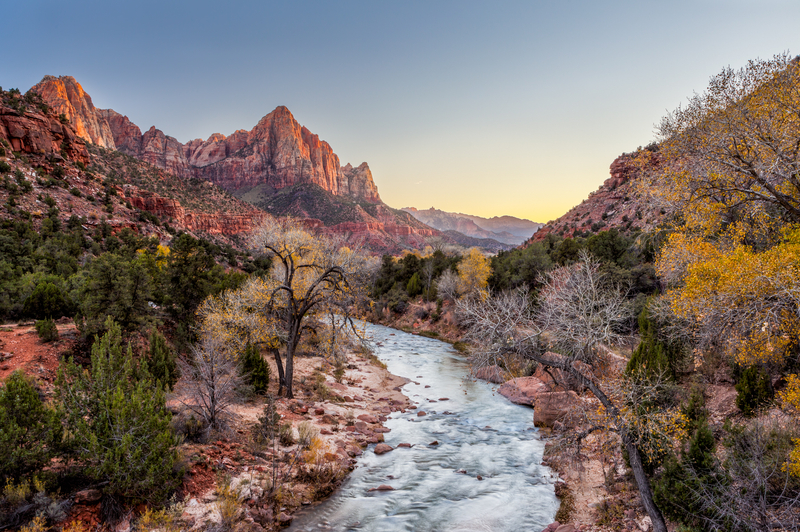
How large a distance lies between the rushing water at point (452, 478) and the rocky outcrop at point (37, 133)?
1842 inches

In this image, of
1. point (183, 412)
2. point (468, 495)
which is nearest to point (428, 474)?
point (468, 495)

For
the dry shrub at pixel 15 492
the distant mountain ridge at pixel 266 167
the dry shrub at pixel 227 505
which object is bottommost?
the dry shrub at pixel 227 505

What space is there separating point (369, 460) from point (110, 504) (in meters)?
6.71

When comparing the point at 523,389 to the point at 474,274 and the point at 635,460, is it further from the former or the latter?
the point at 474,274

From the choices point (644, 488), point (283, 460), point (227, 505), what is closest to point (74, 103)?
point (283, 460)

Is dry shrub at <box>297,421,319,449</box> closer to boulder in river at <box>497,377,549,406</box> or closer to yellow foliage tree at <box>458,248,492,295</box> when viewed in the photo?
boulder in river at <box>497,377,549,406</box>

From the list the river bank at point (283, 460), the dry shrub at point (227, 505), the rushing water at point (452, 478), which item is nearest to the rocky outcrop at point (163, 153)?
the river bank at point (283, 460)

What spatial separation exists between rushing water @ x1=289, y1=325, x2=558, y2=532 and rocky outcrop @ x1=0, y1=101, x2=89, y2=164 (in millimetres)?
46789

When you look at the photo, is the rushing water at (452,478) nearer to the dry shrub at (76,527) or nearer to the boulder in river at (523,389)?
the boulder in river at (523,389)

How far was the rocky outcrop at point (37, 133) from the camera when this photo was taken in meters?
35.0

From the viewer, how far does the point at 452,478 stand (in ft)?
34.3

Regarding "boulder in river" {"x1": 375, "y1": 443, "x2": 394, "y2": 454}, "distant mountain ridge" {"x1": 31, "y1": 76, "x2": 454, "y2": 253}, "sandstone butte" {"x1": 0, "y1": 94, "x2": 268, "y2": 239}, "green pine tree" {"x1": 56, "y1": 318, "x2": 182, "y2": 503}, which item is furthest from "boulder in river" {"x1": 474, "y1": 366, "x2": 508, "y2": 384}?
"distant mountain ridge" {"x1": 31, "y1": 76, "x2": 454, "y2": 253}

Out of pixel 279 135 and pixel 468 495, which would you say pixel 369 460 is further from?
pixel 279 135

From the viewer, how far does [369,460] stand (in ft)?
36.7
